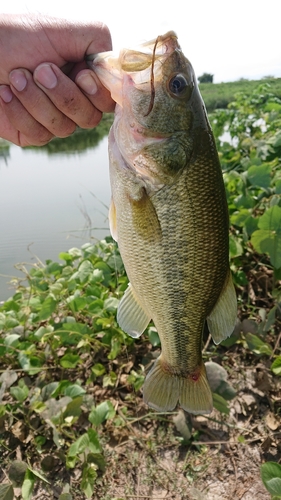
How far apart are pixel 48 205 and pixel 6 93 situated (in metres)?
7.17

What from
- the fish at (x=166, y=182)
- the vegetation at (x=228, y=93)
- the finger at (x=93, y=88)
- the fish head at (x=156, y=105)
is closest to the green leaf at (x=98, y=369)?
the fish at (x=166, y=182)

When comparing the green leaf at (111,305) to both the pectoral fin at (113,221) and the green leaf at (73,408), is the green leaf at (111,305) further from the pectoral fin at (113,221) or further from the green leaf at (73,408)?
the pectoral fin at (113,221)

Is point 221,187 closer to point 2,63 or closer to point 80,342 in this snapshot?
point 2,63

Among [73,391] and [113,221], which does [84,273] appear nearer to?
[73,391]

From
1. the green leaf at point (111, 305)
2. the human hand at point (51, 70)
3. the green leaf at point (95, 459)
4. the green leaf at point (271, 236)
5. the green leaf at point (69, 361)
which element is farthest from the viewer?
the green leaf at point (111, 305)

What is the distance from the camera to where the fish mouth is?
1.62 meters

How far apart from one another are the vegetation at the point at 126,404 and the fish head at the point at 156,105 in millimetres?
1252

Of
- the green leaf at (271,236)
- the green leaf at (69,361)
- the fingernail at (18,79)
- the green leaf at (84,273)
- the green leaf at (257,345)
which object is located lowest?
the green leaf at (69,361)

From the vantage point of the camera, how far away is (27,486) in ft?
6.97

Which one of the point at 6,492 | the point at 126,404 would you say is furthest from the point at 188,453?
the point at 6,492

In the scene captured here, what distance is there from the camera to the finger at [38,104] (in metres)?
1.88

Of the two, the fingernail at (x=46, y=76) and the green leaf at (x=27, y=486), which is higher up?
the fingernail at (x=46, y=76)

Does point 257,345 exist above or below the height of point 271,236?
below

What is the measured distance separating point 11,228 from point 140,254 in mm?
6687
